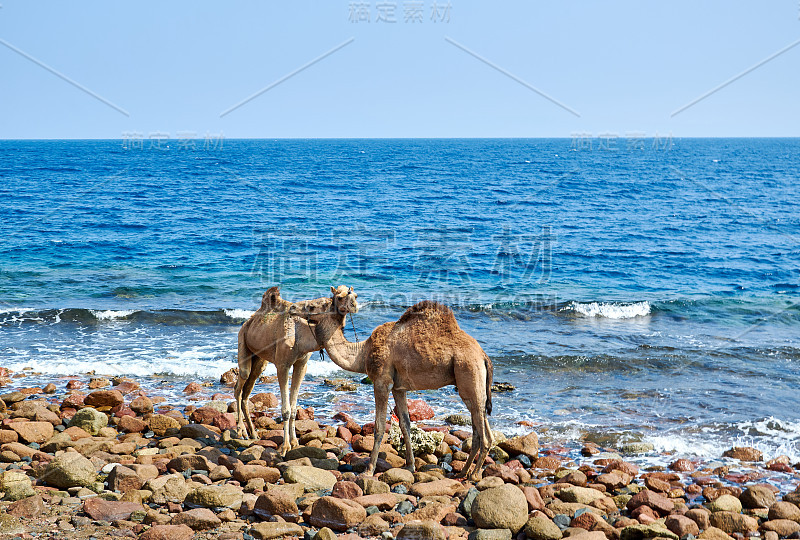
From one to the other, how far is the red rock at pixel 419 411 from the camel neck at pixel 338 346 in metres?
3.48

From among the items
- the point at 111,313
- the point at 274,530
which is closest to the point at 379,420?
the point at 274,530

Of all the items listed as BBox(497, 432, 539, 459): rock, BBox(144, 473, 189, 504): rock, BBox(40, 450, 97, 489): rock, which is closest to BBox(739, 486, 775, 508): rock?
BBox(497, 432, 539, 459): rock

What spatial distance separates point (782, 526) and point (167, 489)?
840 centimetres

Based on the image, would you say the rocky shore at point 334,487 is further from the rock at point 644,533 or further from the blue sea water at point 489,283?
the blue sea water at point 489,283

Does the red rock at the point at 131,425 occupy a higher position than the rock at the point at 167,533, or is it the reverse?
the rock at the point at 167,533

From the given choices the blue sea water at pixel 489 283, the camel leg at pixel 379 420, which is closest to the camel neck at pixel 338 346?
the camel leg at pixel 379 420

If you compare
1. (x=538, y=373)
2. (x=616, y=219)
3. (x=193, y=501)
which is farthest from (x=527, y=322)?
(x=616, y=219)

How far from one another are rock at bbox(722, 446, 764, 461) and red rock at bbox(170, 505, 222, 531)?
9.19 m

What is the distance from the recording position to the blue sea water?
16.4 m

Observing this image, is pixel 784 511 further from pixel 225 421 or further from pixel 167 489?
pixel 225 421

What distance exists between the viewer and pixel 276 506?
8.89 m

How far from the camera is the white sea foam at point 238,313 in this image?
23683mm

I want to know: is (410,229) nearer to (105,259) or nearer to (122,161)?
(105,259)

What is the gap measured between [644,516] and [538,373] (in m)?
9.10
